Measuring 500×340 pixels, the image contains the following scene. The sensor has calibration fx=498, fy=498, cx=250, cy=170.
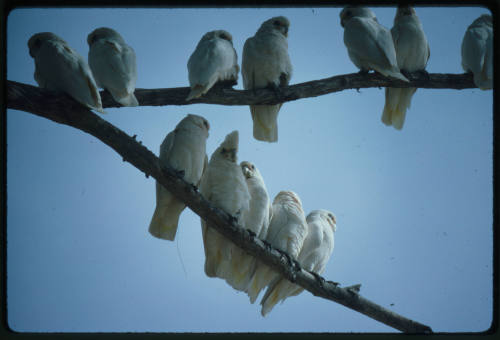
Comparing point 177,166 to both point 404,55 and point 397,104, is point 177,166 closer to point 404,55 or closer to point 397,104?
point 397,104

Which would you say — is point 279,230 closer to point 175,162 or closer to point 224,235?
point 224,235

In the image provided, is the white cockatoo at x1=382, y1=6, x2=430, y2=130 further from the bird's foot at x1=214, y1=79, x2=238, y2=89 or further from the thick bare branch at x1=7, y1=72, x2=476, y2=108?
the bird's foot at x1=214, y1=79, x2=238, y2=89

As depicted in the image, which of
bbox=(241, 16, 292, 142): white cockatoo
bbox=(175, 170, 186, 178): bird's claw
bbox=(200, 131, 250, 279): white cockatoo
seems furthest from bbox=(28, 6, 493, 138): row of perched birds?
bbox=(175, 170, 186, 178): bird's claw

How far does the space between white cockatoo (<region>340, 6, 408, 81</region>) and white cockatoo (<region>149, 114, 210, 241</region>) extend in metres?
1.56

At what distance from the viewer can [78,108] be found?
3424 millimetres

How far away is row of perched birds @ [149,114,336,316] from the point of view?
396cm

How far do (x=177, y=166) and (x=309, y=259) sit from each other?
5.08 feet

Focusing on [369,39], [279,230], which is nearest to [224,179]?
[279,230]

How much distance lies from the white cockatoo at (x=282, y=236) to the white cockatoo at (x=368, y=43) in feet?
4.71

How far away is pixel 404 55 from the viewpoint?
467cm

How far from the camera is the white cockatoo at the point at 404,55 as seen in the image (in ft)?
15.3
